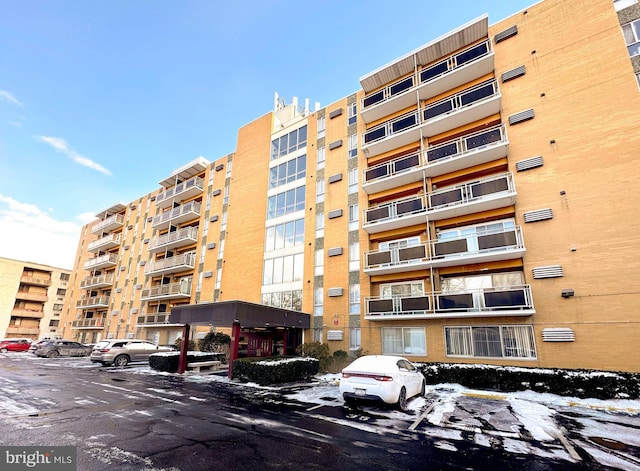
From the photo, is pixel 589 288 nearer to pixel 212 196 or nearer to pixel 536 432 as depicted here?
pixel 536 432

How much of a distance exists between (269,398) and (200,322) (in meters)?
8.20

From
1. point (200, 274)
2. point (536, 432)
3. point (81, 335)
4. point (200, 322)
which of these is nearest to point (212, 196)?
point (200, 274)

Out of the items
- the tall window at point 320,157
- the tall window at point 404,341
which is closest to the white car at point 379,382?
the tall window at point 404,341

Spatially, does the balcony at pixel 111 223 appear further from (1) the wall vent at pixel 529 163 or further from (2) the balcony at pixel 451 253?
(1) the wall vent at pixel 529 163

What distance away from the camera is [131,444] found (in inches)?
240

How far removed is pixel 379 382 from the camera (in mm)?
9453

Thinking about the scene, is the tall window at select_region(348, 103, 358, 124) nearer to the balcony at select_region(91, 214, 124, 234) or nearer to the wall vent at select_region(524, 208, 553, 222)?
the wall vent at select_region(524, 208, 553, 222)

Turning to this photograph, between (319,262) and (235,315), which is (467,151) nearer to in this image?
(319,262)

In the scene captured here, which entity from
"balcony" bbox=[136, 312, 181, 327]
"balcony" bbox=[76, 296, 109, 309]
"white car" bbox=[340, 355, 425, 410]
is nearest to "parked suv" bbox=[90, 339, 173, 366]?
"balcony" bbox=[136, 312, 181, 327]

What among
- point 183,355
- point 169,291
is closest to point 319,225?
point 183,355

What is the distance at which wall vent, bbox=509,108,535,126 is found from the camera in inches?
679

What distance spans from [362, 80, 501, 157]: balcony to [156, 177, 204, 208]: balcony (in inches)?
795

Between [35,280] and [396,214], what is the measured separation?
6290 cm

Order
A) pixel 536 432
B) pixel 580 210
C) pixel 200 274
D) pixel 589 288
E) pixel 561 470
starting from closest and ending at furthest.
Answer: pixel 561 470 < pixel 536 432 < pixel 589 288 < pixel 580 210 < pixel 200 274
